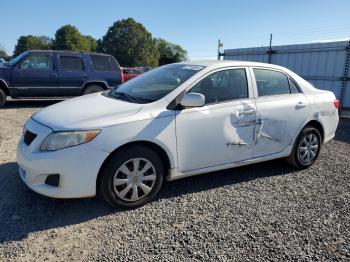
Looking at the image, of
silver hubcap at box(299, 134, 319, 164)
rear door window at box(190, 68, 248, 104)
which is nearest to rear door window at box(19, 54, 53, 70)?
rear door window at box(190, 68, 248, 104)

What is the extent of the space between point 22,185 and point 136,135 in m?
1.72

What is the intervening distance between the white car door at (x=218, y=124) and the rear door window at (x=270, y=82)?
7.8 inches

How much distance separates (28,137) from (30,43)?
8725 cm

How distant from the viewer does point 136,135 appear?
10.5ft

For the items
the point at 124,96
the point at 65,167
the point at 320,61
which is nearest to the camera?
the point at 65,167

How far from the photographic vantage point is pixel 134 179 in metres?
3.34

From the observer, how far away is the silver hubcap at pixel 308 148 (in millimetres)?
4738

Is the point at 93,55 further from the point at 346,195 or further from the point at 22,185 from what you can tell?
the point at 346,195

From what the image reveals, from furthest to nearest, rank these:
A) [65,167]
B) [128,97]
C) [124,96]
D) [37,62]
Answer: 1. [37,62]
2. [124,96]
3. [128,97]
4. [65,167]

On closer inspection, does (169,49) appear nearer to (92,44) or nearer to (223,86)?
(92,44)

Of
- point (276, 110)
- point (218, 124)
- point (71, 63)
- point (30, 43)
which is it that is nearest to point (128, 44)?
point (30, 43)

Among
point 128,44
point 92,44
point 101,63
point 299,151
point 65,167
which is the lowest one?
point 299,151

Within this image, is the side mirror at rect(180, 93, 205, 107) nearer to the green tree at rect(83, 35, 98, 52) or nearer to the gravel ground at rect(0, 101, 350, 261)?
the gravel ground at rect(0, 101, 350, 261)

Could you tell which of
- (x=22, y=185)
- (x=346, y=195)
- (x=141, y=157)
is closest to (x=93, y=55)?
(x=22, y=185)
